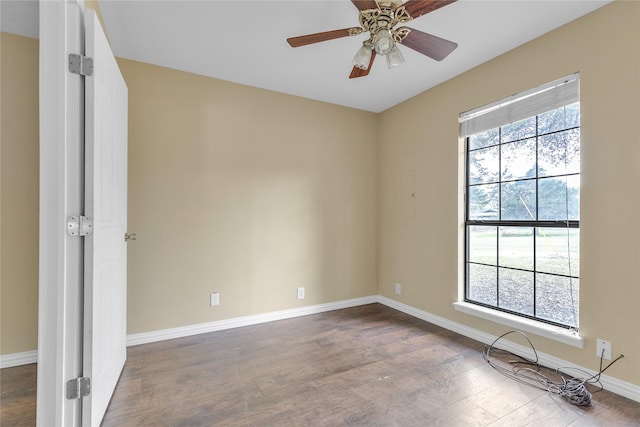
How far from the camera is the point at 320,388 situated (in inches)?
75.6

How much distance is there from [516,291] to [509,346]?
46 centimetres

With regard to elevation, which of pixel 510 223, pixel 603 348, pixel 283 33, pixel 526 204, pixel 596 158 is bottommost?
pixel 603 348

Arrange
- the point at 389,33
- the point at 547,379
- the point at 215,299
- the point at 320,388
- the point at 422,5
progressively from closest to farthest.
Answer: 1. the point at 422,5
2. the point at 389,33
3. the point at 320,388
4. the point at 547,379
5. the point at 215,299

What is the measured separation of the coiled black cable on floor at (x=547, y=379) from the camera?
71.2 inches

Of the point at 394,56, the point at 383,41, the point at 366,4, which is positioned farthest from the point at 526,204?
the point at 366,4

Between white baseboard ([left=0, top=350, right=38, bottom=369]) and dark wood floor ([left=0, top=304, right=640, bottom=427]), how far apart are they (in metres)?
0.06

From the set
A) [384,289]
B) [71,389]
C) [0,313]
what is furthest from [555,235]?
[0,313]

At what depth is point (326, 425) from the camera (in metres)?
1.58

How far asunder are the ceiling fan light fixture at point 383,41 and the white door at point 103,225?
4.69 feet

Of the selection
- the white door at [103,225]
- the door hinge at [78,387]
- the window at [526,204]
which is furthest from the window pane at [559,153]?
the door hinge at [78,387]

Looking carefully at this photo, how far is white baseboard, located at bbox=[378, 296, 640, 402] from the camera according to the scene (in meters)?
1.82

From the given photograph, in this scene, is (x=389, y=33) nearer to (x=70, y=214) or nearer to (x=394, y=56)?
(x=394, y=56)

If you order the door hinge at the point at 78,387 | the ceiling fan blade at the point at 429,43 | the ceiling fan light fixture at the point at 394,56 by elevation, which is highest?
the ceiling fan blade at the point at 429,43

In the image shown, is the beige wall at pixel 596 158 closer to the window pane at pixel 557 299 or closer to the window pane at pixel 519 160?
the window pane at pixel 557 299
